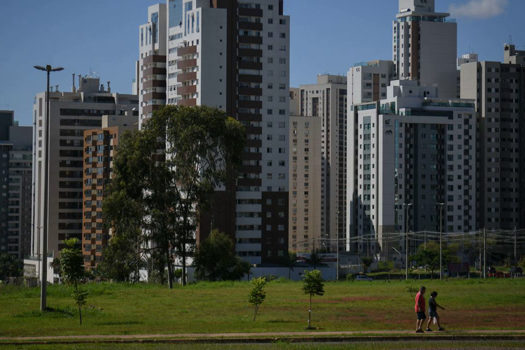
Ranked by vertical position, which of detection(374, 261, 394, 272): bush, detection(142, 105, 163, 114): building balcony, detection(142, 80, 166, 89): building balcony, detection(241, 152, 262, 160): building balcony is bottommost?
detection(374, 261, 394, 272): bush

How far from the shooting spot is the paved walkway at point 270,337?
4169 centimetres

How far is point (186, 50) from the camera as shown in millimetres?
157875

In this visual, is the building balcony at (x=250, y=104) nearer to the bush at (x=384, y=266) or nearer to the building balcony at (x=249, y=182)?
the building balcony at (x=249, y=182)

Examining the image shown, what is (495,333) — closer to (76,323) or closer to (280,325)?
(280,325)

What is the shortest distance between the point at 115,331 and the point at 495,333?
15965 millimetres

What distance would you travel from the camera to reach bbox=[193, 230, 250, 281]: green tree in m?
105

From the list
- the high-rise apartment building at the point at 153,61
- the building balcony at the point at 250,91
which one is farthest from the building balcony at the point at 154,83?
the building balcony at the point at 250,91

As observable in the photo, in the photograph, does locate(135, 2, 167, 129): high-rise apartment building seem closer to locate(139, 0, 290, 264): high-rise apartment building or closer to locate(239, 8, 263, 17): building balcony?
locate(139, 0, 290, 264): high-rise apartment building

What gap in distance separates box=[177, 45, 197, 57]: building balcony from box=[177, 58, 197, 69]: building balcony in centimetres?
105

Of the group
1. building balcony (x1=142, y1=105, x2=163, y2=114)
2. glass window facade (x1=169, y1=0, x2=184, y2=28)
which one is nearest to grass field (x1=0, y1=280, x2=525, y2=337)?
building balcony (x1=142, y1=105, x2=163, y2=114)

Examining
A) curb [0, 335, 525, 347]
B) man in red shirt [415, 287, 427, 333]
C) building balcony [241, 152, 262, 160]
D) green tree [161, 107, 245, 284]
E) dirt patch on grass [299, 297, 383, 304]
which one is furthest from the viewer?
building balcony [241, 152, 262, 160]

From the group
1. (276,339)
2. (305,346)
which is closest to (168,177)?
(276,339)

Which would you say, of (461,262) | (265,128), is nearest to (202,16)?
(265,128)

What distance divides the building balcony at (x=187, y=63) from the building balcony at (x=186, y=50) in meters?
1.05
